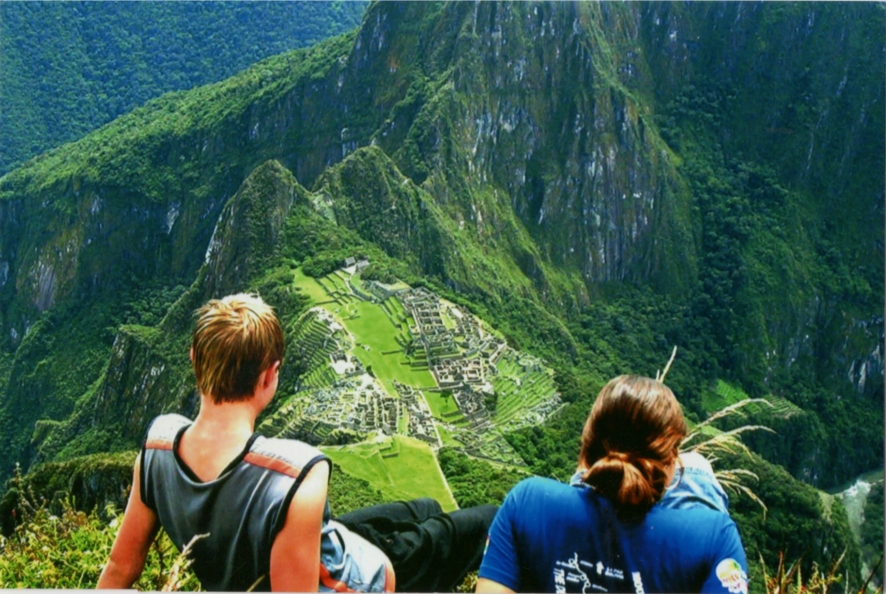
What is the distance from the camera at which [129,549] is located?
3.16 m

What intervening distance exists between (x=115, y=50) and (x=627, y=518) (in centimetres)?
7250

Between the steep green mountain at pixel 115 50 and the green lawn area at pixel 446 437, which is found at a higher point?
the steep green mountain at pixel 115 50

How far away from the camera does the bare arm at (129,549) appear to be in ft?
10.3

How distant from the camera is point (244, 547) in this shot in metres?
2.98

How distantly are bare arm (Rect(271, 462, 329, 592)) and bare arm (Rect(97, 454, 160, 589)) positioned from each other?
0.45 m

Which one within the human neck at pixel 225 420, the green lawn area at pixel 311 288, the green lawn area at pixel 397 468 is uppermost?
the human neck at pixel 225 420

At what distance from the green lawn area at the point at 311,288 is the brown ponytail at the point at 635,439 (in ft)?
72.1

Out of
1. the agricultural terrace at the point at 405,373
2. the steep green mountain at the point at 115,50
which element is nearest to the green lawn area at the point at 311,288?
the agricultural terrace at the point at 405,373

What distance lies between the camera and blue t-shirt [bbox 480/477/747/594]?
108 inches

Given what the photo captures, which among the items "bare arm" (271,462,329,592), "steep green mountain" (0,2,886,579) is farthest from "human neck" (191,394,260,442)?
"steep green mountain" (0,2,886,579)

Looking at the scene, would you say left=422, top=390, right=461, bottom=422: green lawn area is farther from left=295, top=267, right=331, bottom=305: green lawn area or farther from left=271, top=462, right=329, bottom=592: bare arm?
left=271, top=462, right=329, bottom=592: bare arm

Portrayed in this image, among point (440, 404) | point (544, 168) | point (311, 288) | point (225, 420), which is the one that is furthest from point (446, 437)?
point (544, 168)

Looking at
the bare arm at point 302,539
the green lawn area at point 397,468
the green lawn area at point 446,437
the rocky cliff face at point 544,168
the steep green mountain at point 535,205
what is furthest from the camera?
the rocky cliff face at point 544,168

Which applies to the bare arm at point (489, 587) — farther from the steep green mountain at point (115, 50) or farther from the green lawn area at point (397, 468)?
the steep green mountain at point (115, 50)
